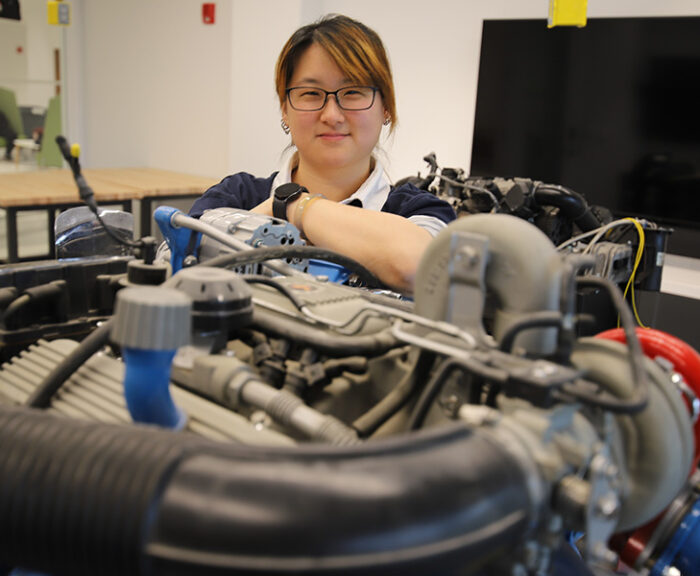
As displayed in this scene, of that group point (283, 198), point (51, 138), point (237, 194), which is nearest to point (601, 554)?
point (283, 198)

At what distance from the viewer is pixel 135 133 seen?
5191mm

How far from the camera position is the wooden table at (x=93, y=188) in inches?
127

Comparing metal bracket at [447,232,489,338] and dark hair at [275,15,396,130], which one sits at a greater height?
dark hair at [275,15,396,130]

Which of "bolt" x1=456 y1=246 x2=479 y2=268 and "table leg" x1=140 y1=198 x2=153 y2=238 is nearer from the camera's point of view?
"bolt" x1=456 y1=246 x2=479 y2=268

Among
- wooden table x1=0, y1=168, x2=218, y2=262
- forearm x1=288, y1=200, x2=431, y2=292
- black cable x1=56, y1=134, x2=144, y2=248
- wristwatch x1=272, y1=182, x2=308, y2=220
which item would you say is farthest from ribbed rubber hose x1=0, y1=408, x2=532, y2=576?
wooden table x1=0, y1=168, x2=218, y2=262

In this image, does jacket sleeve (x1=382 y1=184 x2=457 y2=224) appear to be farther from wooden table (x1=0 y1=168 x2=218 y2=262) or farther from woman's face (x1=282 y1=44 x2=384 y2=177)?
wooden table (x1=0 y1=168 x2=218 y2=262)

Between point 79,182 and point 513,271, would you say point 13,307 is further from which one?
point 513,271

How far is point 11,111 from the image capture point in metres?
4.93

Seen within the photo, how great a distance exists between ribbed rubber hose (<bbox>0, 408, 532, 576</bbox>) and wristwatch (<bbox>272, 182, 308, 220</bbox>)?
797 millimetres

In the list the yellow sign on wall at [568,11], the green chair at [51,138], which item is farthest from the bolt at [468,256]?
the green chair at [51,138]

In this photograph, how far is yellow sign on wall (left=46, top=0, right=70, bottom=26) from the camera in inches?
119

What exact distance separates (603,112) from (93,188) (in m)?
2.68

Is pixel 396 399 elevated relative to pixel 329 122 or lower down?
lower down

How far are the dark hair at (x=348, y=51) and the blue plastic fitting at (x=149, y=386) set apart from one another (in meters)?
0.99
